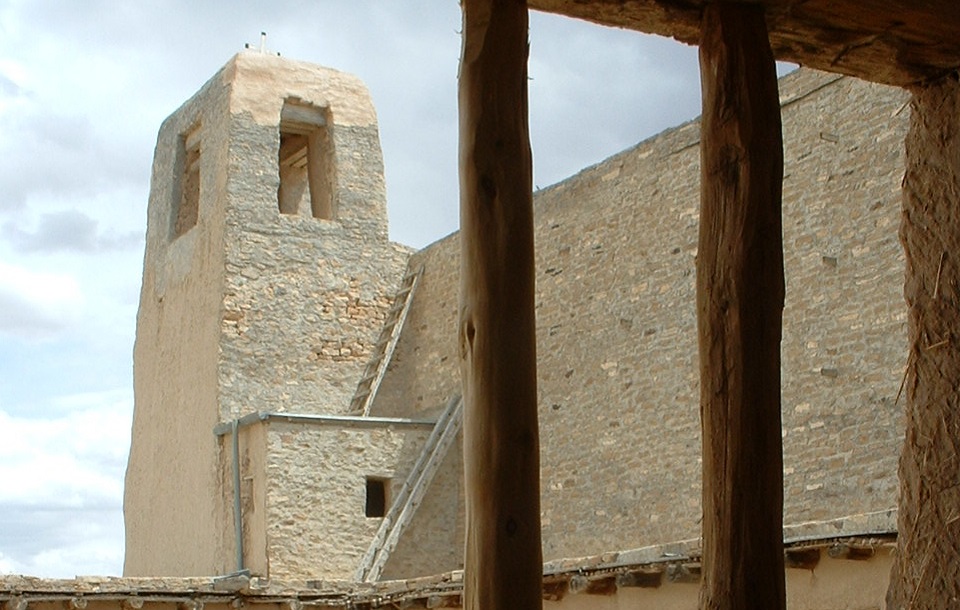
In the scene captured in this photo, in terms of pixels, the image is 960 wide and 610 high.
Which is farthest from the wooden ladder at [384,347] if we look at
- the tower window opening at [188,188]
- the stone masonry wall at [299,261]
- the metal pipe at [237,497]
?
the tower window opening at [188,188]

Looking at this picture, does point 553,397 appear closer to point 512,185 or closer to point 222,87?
point 222,87

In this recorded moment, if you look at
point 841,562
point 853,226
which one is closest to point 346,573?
point 853,226

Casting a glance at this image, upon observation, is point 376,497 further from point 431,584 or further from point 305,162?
point 305,162

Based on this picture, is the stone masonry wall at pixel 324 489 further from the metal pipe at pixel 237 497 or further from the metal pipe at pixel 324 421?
the metal pipe at pixel 237 497

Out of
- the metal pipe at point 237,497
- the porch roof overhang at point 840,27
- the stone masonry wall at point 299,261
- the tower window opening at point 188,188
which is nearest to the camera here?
the porch roof overhang at point 840,27

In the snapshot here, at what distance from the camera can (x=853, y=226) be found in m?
12.8

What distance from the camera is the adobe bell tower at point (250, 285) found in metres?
18.5

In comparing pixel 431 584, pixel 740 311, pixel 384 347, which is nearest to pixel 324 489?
pixel 384 347

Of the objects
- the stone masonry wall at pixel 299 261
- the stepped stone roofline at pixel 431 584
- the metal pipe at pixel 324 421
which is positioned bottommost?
the stepped stone roofline at pixel 431 584

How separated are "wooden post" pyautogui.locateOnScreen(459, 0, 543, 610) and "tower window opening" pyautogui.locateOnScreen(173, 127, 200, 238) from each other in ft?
53.4

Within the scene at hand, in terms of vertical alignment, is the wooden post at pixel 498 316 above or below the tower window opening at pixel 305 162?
below

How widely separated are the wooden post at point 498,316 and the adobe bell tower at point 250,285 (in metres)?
13.6

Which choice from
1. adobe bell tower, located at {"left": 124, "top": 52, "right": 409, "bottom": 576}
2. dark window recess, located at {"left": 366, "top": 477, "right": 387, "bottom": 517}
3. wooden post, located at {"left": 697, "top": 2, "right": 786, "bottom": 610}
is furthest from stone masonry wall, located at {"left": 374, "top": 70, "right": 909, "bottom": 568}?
wooden post, located at {"left": 697, "top": 2, "right": 786, "bottom": 610}

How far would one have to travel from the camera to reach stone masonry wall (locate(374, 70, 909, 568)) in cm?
1245
